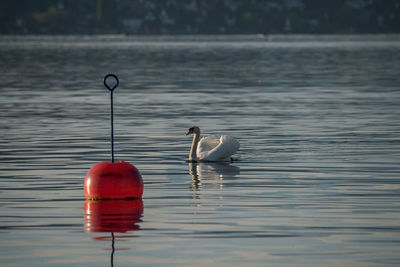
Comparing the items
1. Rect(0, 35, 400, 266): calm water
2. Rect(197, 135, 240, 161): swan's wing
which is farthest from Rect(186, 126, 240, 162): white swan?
Rect(0, 35, 400, 266): calm water

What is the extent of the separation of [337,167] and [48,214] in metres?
7.64

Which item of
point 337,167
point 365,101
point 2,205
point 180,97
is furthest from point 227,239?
point 180,97

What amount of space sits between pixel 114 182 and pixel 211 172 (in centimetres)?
489

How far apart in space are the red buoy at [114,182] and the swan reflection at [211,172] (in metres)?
1.92

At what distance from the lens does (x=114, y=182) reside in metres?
19.6

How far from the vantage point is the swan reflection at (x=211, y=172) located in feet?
73.7

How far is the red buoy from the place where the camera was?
1956 cm

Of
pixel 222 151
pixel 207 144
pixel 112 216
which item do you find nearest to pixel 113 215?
pixel 112 216

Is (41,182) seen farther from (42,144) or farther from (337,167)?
A: (42,144)

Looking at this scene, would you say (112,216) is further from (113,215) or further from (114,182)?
(114,182)

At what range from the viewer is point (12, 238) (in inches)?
643

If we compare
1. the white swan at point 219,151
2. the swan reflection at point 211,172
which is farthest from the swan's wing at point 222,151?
the swan reflection at point 211,172

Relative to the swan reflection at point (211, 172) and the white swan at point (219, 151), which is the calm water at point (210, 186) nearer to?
the swan reflection at point (211, 172)

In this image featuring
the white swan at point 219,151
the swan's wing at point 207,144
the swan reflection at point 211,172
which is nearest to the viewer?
the swan reflection at point 211,172
